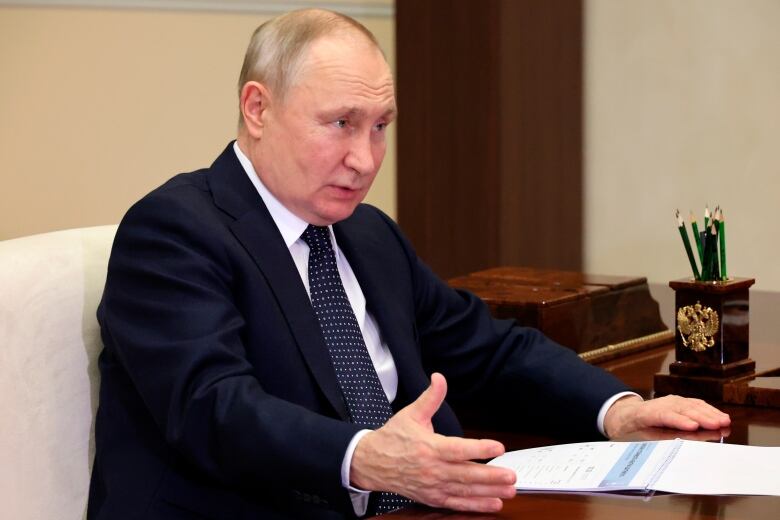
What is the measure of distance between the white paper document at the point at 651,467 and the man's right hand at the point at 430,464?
0.13 metres

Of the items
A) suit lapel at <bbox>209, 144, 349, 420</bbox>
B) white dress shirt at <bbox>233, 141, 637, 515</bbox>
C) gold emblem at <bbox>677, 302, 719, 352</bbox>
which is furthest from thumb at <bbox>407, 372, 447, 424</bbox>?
gold emblem at <bbox>677, 302, 719, 352</bbox>

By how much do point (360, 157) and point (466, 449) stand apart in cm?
63

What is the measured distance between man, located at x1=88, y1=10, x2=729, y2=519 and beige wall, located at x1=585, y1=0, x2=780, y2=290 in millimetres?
2559

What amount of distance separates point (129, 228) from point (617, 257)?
3251mm

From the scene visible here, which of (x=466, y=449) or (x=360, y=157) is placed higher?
Result: (x=360, y=157)

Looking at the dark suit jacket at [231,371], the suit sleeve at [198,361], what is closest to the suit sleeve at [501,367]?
the dark suit jacket at [231,371]

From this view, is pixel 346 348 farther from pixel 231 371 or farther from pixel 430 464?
pixel 430 464

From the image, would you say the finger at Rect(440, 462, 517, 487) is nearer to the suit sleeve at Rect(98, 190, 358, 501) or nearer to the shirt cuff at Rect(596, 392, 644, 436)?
the suit sleeve at Rect(98, 190, 358, 501)

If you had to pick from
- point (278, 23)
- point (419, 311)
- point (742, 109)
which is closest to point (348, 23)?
point (278, 23)

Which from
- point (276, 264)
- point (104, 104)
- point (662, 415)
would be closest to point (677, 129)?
point (104, 104)

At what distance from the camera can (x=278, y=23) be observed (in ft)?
6.78

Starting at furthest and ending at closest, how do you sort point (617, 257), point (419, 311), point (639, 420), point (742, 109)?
point (617, 257) → point (742, 109) → point (419, 311) → point (639, 420)

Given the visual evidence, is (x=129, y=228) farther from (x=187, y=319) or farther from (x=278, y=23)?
(x=278, y=23)

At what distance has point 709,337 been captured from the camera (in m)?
2.18
